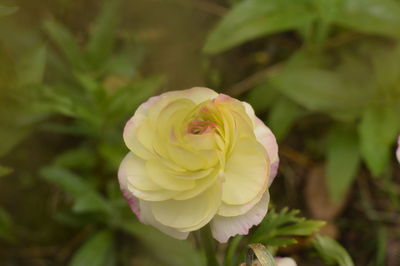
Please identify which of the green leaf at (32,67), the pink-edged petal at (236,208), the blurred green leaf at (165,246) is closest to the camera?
the pink-edged petal at (236,208)

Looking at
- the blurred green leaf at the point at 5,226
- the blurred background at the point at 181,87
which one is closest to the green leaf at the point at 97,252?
the blurred background at the point at 181,87

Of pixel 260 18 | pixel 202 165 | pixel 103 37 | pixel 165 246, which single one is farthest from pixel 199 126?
pixel 103 37

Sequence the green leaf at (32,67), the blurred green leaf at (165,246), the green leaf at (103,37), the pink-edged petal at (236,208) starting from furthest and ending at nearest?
the green leaf at (103,37) → the green leaf at (32,67) → the blurred green leaf at (165,246) → the pink-edged petal at (236,208)

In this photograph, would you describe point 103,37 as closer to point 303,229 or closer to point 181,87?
point 181,87

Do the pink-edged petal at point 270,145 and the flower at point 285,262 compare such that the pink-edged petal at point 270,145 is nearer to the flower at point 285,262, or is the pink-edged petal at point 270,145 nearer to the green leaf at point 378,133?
the flower at point 285,262

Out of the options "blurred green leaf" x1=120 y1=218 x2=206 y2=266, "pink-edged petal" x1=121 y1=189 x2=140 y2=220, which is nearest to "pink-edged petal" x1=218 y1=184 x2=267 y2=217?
"pink-edged petal" x1=121 y1=189 x2=140 y2=220

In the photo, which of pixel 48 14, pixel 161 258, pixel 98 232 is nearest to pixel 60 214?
pixel 98 232

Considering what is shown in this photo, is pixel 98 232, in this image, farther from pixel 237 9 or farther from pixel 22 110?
pixel 237 9
